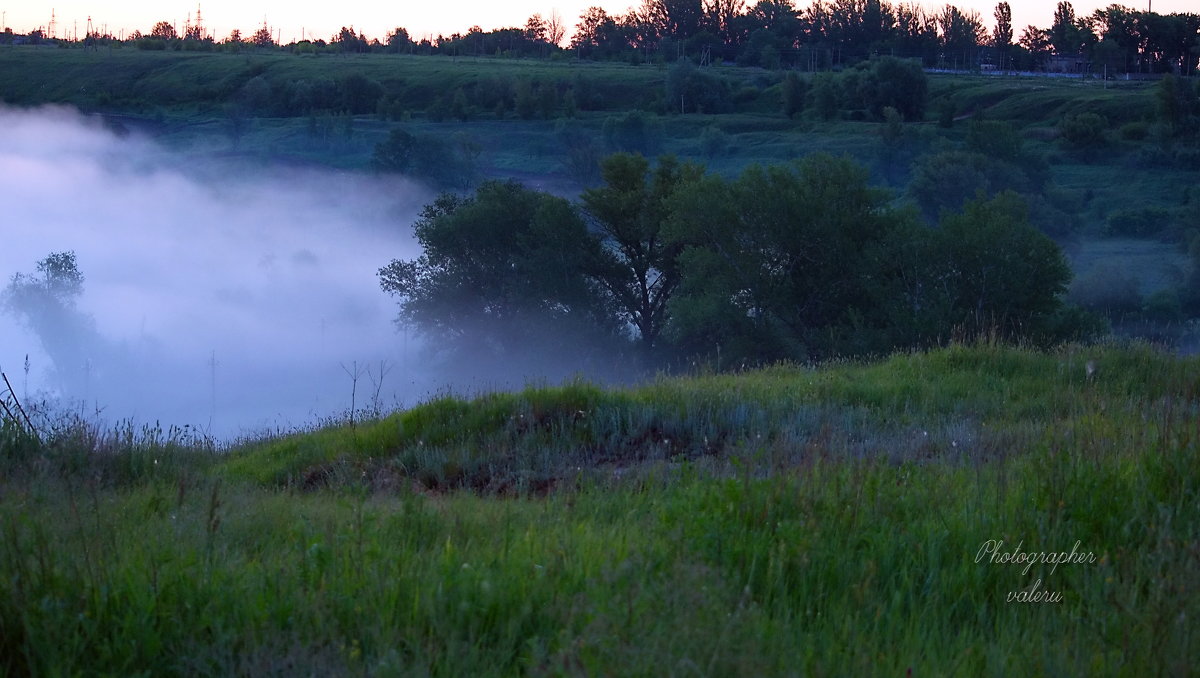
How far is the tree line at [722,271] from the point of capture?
25.0m

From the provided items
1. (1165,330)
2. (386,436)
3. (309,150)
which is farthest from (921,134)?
(386,436)

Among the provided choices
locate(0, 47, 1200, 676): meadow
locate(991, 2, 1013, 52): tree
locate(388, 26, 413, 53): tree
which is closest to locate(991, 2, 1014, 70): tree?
locate(991, 2, 1013, 52): tree

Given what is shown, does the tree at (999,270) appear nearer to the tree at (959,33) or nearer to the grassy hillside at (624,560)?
the grassy hillside at (624,560)

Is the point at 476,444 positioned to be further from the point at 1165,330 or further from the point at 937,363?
the point at 1165,330

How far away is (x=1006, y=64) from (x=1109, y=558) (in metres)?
96.5

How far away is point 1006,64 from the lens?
293 feet

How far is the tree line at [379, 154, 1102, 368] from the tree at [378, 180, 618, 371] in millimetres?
62

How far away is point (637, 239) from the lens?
114ft

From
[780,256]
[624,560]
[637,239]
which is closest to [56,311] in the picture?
[637,239]

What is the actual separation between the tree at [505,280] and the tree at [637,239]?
0.73 metres

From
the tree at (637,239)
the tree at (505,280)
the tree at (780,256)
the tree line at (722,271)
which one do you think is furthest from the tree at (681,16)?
the tree at (780,256)

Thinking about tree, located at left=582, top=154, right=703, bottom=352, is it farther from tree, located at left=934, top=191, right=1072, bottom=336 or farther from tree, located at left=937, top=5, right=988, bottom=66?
tree, located at left=937, top=5, right=988, bottom=66

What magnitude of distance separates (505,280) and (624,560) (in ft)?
109

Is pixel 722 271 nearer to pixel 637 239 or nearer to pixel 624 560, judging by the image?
pixel 637 239
